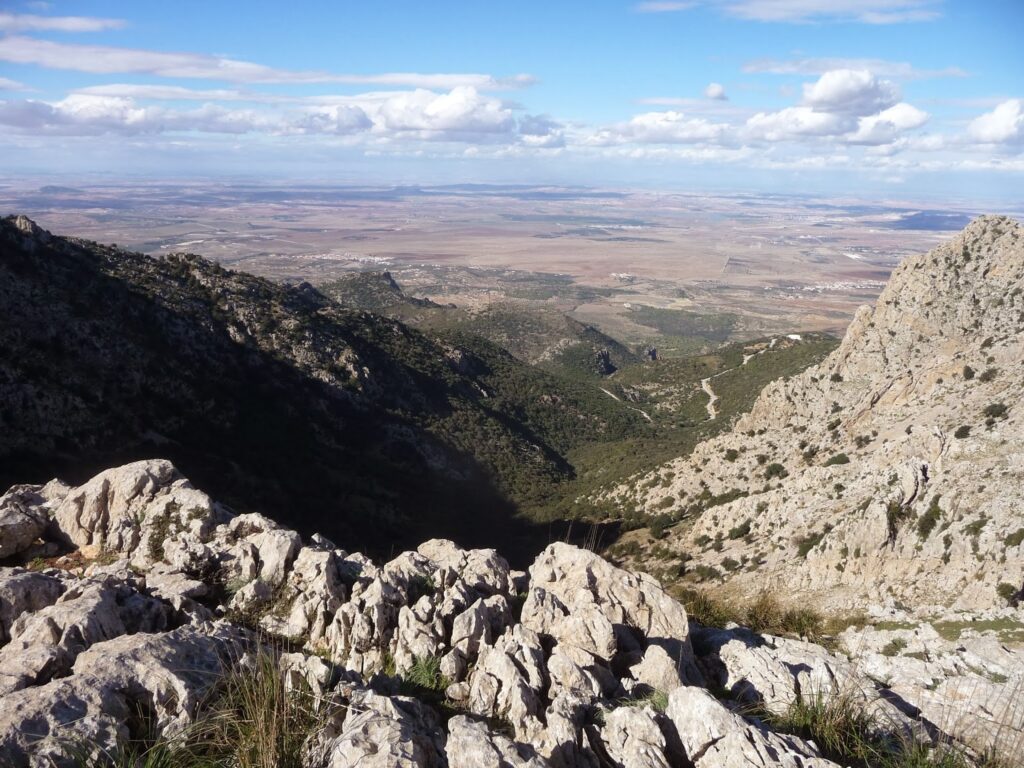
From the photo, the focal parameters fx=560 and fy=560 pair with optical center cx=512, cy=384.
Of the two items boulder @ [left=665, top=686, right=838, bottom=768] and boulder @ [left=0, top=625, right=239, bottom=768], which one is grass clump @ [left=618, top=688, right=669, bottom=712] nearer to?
boulder @ [left=665, top=686, right=838, bottom=768]

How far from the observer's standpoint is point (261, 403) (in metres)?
48.6

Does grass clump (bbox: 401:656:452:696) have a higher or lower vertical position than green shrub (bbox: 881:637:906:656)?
higher

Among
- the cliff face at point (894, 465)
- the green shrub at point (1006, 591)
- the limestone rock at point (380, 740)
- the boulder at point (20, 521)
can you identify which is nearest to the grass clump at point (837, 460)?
the cliff face at point (894, 465)

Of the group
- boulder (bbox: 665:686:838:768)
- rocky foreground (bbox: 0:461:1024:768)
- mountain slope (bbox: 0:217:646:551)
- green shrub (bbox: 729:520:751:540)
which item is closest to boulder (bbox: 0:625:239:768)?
rocky foreground (bbox: 0:461:1024:768)

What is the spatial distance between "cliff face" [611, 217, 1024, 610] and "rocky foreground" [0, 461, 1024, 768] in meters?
9.61

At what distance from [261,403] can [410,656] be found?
44.8m

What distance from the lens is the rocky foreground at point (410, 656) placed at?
615cm

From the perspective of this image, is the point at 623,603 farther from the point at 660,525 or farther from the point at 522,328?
the point at 522,328

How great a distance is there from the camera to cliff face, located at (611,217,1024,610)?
2080 centimetres

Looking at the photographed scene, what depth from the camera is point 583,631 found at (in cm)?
880

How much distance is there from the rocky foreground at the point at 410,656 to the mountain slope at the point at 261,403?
20086mm

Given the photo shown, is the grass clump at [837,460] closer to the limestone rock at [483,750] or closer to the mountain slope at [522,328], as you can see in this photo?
the limestone rock at [483,750]

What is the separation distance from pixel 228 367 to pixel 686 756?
Result: 171ft

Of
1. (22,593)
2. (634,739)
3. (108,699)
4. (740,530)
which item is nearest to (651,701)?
(634,739)
